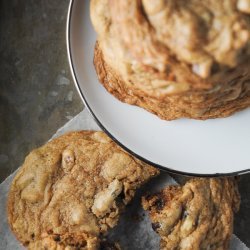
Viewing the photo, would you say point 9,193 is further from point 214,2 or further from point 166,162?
point 214,2

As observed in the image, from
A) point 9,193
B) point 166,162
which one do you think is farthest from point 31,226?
point 166,162

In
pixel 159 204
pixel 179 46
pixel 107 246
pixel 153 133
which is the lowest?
pixel 107 246

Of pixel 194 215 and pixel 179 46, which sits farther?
pixel 194 215

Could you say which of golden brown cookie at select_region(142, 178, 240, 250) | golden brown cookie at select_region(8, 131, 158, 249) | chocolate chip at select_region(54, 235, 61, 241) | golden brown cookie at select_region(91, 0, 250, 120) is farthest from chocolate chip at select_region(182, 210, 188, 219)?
golden brown cookie at select_region(91, 0, 250, 120)

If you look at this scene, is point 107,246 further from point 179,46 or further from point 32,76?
point 179,46

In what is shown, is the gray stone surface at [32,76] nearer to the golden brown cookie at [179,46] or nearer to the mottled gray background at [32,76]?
the mottled gray background at [32,76]

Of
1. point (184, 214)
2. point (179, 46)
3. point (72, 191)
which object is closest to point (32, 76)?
point (72, 191)

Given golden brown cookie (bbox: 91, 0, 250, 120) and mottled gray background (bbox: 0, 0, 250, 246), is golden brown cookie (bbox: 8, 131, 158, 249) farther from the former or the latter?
golden brown cookie (bbox: 91, 0, 250, 120)

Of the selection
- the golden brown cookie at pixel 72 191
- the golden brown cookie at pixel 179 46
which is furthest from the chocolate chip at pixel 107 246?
the golden brown cookie at pixel 179 46
